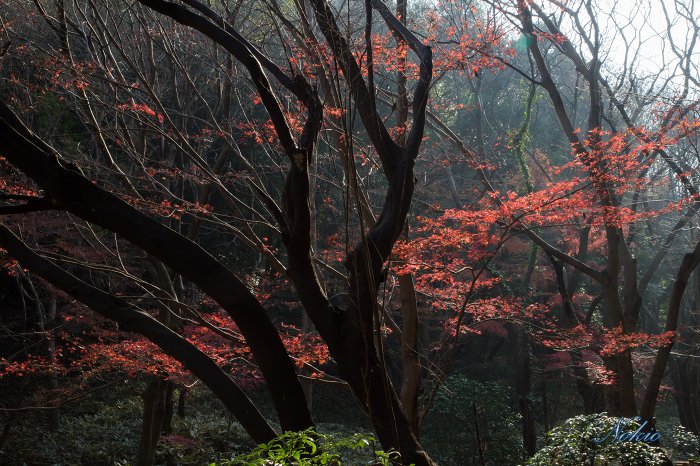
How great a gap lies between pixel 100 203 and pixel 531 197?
4.46 metres

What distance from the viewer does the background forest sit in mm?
3652

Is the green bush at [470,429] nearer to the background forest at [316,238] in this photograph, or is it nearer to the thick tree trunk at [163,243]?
the background forest at [316,238]

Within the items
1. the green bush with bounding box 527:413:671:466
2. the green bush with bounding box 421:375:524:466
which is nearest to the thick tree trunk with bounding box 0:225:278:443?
the green bush with bounding box 527:413:671:466

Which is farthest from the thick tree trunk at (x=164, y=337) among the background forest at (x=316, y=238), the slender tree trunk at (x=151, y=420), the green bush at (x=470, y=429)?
the green bush at (x=470, y=429)

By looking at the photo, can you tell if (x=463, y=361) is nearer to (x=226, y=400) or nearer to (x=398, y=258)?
(x=398, y=258)

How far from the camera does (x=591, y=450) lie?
4.90 metres

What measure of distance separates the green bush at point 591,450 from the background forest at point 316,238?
0.02 metres

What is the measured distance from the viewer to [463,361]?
17.2 m

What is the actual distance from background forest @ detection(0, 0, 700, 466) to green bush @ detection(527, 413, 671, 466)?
2 centimetres

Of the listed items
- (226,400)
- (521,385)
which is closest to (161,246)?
(226,400)

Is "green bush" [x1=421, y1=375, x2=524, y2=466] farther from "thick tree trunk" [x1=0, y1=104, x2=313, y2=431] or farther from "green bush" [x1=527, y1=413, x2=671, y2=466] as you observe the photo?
"thick tree trunk" [x1=0, y1=104, x2=313, y2=431]

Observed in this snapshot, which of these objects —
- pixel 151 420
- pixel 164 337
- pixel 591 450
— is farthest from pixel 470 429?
pixel 164 337

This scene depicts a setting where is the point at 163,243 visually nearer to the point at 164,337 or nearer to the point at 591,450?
the point at 164,337

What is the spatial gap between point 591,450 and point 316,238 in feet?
16.2
